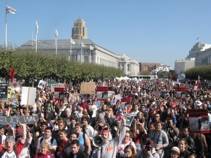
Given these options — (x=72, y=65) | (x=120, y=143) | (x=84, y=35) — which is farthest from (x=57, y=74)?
(x=84, y=35)

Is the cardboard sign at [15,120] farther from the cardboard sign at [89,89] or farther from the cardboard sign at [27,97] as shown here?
the cardboard sign at [89,89]

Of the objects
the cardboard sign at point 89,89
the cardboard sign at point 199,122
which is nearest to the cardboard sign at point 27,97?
the cardboard sign at point 199,122

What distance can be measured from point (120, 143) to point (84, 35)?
554 ft

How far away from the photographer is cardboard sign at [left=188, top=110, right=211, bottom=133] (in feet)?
43.1

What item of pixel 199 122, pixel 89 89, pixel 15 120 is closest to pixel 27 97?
pixel 15 120

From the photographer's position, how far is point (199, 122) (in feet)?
43.7

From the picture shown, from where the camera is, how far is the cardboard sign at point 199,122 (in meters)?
13.1

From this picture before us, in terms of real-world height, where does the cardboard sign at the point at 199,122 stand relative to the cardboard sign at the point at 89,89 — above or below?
below

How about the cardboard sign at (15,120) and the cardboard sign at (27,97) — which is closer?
the cardboard sign at (15,120)

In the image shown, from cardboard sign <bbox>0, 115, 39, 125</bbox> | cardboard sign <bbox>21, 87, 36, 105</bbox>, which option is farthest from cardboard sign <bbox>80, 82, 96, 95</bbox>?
cardboard sign <bbox>0, 115, 39, 125</bbox>

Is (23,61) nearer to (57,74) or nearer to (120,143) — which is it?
(57,74)

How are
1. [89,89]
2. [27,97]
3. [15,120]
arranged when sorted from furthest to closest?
[89,89] < [27,97] < [15,120]

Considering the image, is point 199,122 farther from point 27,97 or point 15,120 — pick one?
point 27,97

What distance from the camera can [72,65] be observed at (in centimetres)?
6588
